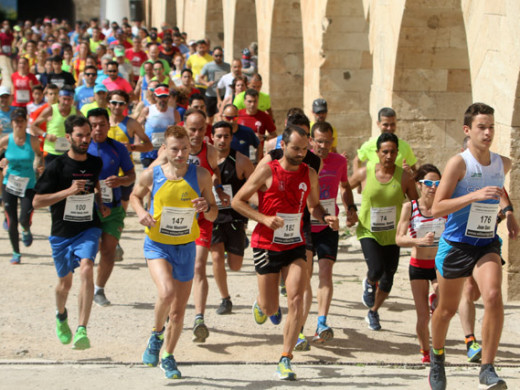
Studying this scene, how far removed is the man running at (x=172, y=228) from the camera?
6.07 m

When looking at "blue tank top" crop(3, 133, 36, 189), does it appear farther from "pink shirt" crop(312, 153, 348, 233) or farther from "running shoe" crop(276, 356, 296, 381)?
"running shoe" crop(276, 356, 296, 381)

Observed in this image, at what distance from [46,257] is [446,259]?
19.6ft

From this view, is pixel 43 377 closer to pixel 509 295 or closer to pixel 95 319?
pixel 95 319

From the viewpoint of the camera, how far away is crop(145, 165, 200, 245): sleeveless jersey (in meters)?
6.12

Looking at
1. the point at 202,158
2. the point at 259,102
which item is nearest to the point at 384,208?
the point at 202,158

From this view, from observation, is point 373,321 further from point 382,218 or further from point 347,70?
point 347,70

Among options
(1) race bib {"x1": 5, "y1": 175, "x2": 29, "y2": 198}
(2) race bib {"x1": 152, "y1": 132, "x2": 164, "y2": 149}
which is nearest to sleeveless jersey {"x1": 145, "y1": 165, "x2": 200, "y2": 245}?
(1) race bib {"x1": 5, "y1": 175, "x2": 29, "y2": 198}

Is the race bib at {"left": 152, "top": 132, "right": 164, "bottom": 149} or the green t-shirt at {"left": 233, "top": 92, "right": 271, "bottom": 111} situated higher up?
the green t-shirt at {"left": 233, "top": 92, "right": 271, "bottom": 111}

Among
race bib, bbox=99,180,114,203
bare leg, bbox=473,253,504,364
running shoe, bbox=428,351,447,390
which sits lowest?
running shoe, bbox=428,351,447,390

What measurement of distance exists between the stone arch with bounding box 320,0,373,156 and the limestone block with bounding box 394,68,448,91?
7.83 feet

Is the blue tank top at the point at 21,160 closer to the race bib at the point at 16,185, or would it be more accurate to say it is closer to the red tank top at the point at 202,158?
the race bib at the point at 16,185

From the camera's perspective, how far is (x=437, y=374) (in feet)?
18.5

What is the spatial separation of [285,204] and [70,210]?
5.57 ft

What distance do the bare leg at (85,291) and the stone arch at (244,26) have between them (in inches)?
591
